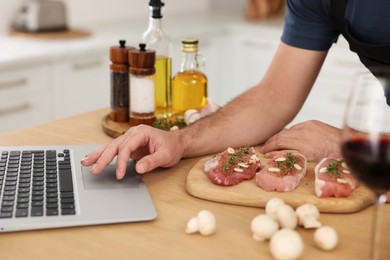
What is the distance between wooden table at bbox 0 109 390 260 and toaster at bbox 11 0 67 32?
2207mm

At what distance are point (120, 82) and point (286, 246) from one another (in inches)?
30.8

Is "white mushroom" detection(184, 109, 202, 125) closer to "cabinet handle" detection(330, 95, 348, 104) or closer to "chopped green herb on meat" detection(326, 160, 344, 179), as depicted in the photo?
"chopped green herb on meat" detection(326, 160, 344, 179)

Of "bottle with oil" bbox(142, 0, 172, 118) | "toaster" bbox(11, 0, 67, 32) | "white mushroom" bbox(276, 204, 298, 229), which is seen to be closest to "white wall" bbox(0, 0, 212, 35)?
"toaster" bbox(11, 0, 67, 32)

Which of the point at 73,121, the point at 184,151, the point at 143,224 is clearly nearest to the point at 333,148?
the point at 184,151

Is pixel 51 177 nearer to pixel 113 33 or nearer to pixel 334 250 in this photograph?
pixel 334 250

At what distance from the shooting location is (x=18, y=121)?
9.64 ft

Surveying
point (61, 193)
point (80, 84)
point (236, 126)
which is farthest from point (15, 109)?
point (61, 193)

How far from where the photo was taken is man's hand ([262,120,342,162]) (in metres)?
1.44

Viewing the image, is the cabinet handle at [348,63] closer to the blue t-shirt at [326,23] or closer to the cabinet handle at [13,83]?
the cabinet handle at [13,83]

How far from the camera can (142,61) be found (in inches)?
62.3

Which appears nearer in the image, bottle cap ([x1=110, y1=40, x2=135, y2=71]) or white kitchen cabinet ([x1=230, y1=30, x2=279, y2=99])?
bottle cap ([x1=110, y1=40, x2=135, y2=71])

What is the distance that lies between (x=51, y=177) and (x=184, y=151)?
31cm

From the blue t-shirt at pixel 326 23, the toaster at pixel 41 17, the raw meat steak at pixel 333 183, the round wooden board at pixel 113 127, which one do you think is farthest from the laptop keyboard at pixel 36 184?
the toaster at pixel 41 17

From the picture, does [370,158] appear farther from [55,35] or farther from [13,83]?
[55,35]
